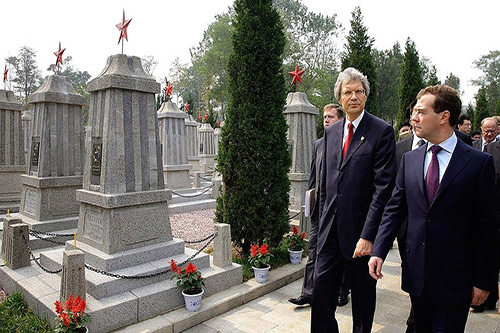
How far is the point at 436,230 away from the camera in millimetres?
2191

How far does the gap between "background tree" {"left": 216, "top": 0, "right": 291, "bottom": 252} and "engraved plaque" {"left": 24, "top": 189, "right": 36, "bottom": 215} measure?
3.75 metres

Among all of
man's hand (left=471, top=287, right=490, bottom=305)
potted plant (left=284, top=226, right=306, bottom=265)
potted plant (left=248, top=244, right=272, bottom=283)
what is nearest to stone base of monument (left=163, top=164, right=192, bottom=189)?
potted plant (left=284, top=226, right=306, bottom=265)

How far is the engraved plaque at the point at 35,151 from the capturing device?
6.45m

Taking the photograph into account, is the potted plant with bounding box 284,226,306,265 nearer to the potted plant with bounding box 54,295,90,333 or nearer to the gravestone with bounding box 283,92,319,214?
the gravestone with bounding box 283,92,319,214

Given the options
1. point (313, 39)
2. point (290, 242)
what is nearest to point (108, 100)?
point (290, 242)

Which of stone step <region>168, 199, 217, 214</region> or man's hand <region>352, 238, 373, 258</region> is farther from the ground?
man's hand <region>352, 238, 373, 258</region>

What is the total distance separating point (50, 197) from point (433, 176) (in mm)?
6482

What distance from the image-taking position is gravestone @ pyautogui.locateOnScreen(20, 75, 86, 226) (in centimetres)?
627

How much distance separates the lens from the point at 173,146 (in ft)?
39.4

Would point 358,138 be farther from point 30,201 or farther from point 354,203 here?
point 30,201

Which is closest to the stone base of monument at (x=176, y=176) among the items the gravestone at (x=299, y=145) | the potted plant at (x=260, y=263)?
the gravestone at (x=299, y=145)

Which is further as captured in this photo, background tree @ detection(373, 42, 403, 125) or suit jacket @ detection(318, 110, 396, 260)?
background tree @ detection(373, 42, 403, 125)

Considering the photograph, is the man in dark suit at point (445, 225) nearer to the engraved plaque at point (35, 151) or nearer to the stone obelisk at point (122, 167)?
the stone obelisk at point (122, 167)

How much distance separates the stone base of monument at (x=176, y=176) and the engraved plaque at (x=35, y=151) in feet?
16.8
